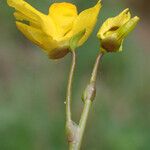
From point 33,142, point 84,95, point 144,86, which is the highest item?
point 84,95

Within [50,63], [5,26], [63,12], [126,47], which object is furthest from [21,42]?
[63,12]

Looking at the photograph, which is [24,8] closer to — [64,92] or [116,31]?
[116,31]

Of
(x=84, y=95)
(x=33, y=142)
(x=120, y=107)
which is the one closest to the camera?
(x=84, y=95)

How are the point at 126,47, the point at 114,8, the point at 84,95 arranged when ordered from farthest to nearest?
the point at 114,8 → the point at 126,47 → the point at 84,95

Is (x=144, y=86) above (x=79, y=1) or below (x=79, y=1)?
below

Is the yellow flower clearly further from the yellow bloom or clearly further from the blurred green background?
the blurred green background

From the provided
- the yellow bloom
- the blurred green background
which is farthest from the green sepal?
the blurred green background

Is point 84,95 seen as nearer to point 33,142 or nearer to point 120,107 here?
point 33,142

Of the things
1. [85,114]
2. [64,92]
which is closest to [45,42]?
[85,114]
